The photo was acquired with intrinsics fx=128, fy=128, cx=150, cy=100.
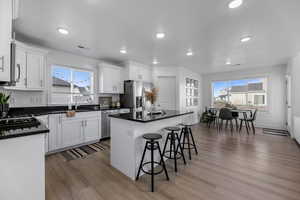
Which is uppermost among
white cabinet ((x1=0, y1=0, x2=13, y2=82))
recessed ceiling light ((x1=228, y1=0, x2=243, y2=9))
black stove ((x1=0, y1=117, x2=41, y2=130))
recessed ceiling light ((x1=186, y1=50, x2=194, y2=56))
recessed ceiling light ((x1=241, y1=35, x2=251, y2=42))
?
recessed ceiling light ((x1=186, y1=50, x2=194, y2=56))

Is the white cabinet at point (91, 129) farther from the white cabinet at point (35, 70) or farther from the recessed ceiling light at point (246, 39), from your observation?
the recessed ceiling light at point (246, 39)

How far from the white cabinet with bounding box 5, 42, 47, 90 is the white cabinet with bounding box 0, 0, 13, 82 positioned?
1900mm

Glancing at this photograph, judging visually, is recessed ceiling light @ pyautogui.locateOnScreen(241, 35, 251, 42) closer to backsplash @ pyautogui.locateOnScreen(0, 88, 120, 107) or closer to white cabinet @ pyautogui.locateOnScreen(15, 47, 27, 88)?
white cabinet @ pyautogui.locateOnScreen(15, 47, 27, 88)

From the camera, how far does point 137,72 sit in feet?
15.3

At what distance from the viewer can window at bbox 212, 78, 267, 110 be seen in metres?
5.52

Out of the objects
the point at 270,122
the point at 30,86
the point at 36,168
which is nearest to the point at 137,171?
the point at 36,168

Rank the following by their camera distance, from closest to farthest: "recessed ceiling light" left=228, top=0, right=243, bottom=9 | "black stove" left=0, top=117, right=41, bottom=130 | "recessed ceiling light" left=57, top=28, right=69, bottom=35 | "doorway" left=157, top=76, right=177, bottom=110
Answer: "black stove" left=0, top=117, right=41, bottom=130
"recessed ceiling light" left=228, top=0, right=243, bottom=9
"recessed ceiling light" left=57, top=28, right=69, bottom=35
"doorway" left=157, top=76, right=177, bottom=110

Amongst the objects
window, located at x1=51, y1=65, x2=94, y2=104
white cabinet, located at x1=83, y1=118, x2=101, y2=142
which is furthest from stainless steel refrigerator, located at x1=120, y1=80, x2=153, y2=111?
white cabinet, located at x1=83, y1=118, x2=101, y2=142

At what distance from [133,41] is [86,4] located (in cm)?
126

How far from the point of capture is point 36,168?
1276 millimetres

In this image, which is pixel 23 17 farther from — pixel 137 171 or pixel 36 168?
pixel 137 171

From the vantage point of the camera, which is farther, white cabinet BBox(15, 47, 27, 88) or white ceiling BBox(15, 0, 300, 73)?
white cabinet BBox(15, 47, 27, 88)

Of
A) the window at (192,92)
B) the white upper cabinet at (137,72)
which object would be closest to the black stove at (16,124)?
the white upper cabinet at (137,72)

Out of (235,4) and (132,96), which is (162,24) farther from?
(132,96)
